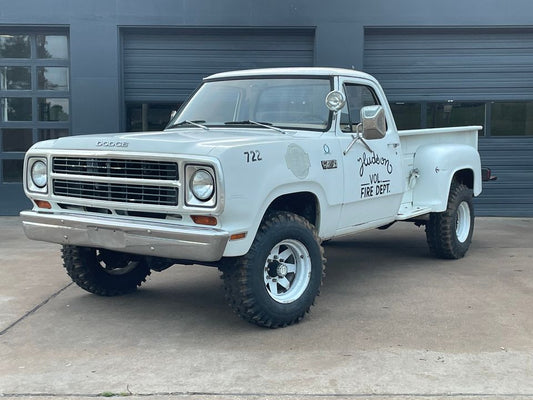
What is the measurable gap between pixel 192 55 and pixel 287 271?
7552 mm

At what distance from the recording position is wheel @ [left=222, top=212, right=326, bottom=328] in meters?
4.59

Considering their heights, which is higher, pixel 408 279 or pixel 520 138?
pixel 520 138

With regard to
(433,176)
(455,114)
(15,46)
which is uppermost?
(15,46)

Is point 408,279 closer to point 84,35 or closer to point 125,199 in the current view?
point 125,199

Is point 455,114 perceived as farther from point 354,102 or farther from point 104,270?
point 104,270

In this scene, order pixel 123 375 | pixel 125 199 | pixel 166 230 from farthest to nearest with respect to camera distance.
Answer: pixel 125 199 < pixel 166 230 < pixel 123 375

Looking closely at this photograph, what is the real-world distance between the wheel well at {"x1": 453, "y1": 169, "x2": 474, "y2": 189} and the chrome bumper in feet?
14.8

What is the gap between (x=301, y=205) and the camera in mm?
5363

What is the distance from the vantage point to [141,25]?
1127 centimetres

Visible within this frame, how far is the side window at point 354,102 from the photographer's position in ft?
18.9

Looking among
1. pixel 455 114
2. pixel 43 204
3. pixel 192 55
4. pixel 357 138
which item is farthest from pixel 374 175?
pixel 192 55

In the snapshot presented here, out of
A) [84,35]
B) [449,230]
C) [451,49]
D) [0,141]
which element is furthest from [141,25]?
[449,230]

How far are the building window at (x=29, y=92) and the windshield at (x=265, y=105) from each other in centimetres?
634

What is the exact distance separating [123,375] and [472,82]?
9504 millimetres
